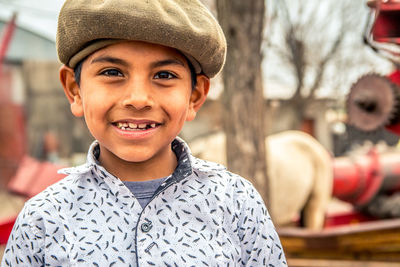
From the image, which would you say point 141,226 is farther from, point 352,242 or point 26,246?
point 352,242

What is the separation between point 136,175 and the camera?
4.19 ft

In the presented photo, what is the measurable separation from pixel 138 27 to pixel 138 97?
6.3 inches

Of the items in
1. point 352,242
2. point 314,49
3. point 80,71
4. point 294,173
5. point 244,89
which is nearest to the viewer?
point 80,71

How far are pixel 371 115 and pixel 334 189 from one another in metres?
2.16

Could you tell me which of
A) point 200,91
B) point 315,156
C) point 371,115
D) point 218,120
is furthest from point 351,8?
point 200,91

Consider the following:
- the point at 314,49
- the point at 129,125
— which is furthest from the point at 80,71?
the point at 314,49

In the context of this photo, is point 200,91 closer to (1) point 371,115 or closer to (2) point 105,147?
(2) point 105,147

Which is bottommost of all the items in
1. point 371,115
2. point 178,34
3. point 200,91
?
point 371,115

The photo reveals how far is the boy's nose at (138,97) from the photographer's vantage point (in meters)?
1.15

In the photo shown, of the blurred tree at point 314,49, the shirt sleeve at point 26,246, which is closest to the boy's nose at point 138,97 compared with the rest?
the shirt sleeve at point 26,246

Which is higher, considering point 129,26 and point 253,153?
point 129,26

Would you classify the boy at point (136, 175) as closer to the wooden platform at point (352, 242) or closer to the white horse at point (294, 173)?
the wooden platform at point (352, 242)

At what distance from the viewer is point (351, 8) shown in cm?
1134

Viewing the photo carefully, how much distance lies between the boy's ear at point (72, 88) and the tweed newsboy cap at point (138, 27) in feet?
0.16
